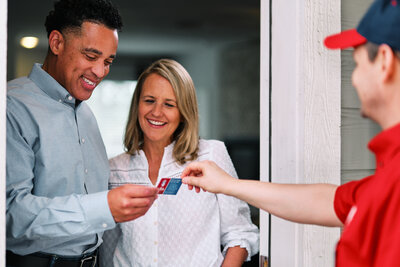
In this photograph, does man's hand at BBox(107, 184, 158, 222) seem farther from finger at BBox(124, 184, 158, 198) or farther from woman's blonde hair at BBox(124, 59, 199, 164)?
woman's blonde hair at BBox(124, 59, 199, 164)

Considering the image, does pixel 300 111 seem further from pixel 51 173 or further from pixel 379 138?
pixel 51 173

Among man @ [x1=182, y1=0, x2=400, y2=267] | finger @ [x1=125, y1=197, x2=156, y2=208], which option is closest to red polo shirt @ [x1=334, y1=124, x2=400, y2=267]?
man @ [x1=182, y1=0, x2=400, y2=267]

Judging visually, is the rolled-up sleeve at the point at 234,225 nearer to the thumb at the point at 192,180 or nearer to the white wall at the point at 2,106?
the thumb at the point at 192,180

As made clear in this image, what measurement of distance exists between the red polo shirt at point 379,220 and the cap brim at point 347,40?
0.19 m

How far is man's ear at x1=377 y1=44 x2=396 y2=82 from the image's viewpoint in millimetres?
861

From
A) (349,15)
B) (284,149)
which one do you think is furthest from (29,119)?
(349,15)

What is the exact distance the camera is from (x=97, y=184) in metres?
1.96

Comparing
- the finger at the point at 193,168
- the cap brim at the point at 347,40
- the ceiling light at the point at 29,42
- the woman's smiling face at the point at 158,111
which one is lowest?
the finger at the point at 193,168

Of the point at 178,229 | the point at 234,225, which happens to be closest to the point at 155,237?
the point at 178,229

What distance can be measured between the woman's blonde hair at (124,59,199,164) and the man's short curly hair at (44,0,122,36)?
360mm

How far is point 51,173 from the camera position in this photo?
Result: 1.69 meters

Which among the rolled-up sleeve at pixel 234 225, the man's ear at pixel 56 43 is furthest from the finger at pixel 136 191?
the man's ear at pixel 56 43

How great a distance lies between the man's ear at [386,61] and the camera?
0.86 m

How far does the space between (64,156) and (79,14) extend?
61 centimetres
